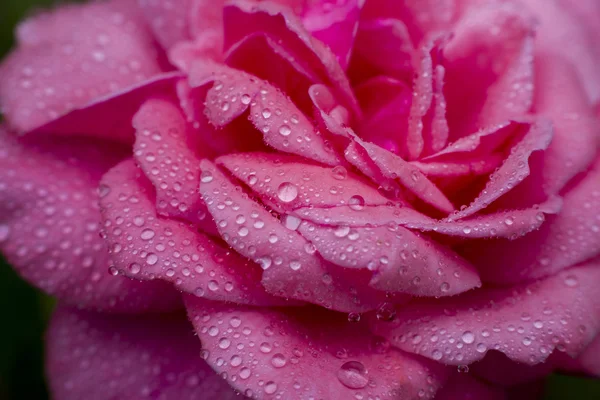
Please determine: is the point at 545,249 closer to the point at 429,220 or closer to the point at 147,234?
the point at 429,220

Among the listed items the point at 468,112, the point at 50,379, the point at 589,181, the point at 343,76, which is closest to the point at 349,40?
the point at 343,76

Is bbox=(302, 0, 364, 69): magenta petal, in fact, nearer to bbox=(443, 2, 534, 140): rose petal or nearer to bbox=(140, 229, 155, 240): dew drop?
bbox=(443, 2, 534, 140): rose petal

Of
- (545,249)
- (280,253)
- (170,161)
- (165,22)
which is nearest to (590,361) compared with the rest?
(545,249)

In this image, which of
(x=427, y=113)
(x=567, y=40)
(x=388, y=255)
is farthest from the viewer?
(x=567, y=40)

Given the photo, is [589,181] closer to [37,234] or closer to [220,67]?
[220,67]

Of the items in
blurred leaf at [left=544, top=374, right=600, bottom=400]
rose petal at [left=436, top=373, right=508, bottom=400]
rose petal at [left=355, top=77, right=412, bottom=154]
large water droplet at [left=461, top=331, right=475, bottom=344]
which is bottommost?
blurred leaf at [left=544, top=374, right=600, bottom=400]

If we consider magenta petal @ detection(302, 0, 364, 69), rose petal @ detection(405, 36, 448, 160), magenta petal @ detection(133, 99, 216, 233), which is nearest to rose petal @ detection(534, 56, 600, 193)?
rose petal @ detection(405, 36, 448, 160)
